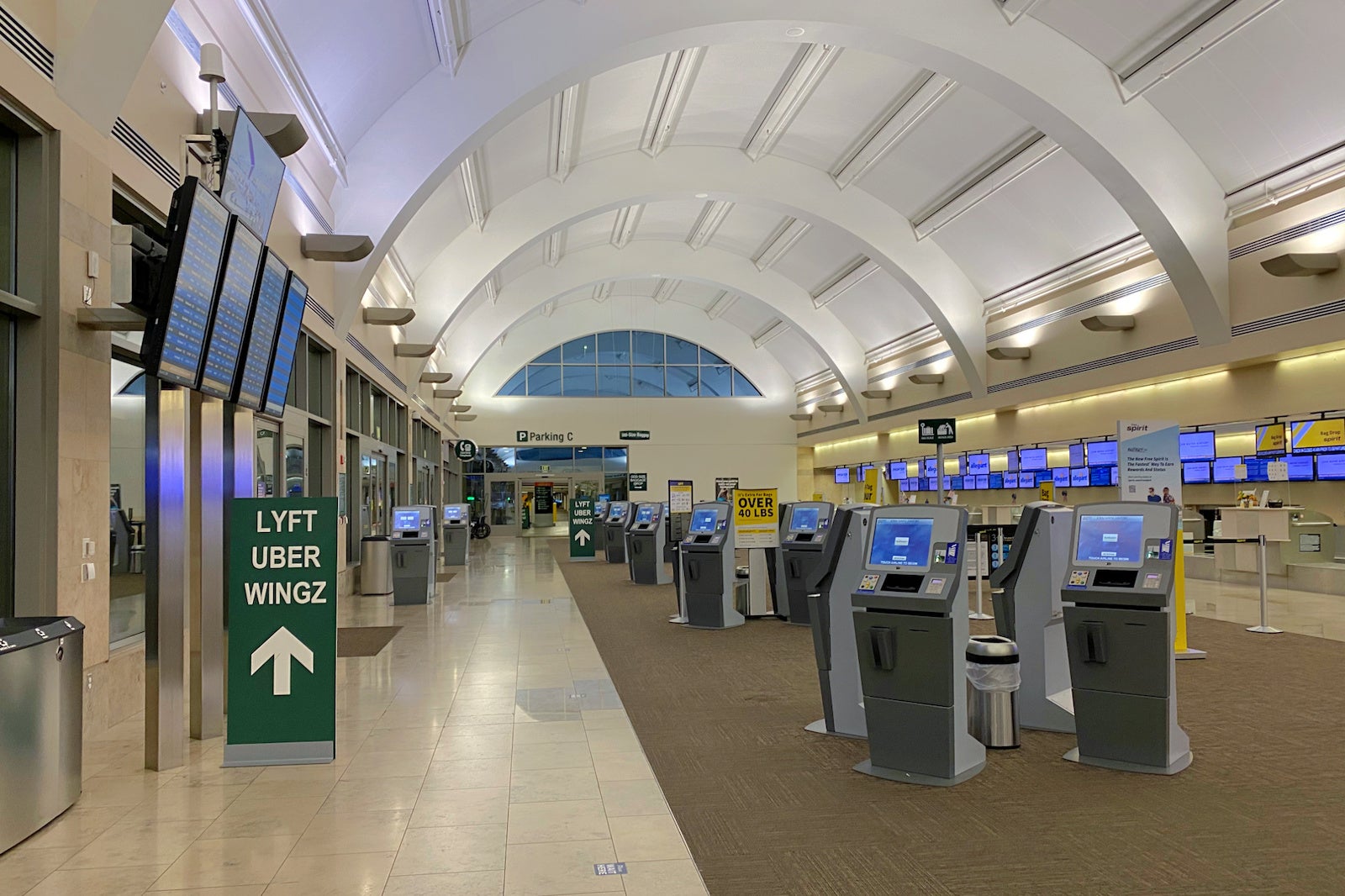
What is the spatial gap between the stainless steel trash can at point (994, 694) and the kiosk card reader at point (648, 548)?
959 cm

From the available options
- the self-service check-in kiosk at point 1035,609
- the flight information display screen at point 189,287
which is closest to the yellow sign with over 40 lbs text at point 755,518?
the self-service check-in kiosk at point 1035,609

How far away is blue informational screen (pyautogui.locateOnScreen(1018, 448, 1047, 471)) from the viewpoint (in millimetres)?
18891

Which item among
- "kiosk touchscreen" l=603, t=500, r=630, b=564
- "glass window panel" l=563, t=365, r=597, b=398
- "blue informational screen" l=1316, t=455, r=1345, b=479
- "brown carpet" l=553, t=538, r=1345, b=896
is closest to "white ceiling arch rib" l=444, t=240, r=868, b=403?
"glass window panel" l=563, t=365, r=597, b=398

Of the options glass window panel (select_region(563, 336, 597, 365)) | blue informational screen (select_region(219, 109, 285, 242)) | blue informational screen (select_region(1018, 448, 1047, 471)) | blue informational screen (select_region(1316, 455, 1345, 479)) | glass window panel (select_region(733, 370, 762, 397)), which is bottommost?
blue informational screen (select_region(1316, 455, 1345, 479))

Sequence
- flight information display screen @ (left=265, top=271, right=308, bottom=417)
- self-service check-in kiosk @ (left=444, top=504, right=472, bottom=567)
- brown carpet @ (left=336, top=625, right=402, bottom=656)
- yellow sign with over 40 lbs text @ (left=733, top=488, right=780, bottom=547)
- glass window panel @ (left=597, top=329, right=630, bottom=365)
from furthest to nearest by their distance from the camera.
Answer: glass window panel @ (left=597, top=329, right=630, bottom=365)
self-service check-in kiosk @ (left=444, top=504, right=472, bottom=567)
yellow sign with over 40 lbs text @ (left=733, top=488, right=780, bottom=547)
brown carpet @ (left=336, top=625, right=402, bottom=656)
flight information display screen @ (left=265, top=271, right=308, bottom=417)

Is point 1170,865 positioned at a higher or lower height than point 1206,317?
lower

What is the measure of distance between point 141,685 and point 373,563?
770cm

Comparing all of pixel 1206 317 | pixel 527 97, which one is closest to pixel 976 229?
pixel 1206 317

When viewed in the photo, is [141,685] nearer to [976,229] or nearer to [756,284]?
[976,229]

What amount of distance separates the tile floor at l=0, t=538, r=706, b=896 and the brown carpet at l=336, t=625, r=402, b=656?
160cm

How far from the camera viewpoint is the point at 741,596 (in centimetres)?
1070

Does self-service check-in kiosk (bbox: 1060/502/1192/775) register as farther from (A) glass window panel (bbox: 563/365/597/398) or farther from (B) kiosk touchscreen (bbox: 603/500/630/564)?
(A) glass window panel (bbox: 563/365/597/398)

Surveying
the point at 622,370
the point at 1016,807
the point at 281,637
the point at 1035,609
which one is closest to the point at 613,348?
the point at 622,370

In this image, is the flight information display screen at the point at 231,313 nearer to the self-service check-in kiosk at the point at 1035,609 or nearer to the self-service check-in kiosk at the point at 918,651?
the self-service check-in kiosk at the point at 918,651
